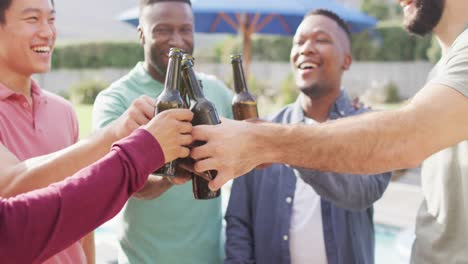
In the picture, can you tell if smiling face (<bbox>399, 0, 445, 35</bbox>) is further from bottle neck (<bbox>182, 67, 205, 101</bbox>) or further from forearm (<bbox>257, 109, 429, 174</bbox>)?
bottle neck (<bbox>182, 67, 205, 101</bbox>)

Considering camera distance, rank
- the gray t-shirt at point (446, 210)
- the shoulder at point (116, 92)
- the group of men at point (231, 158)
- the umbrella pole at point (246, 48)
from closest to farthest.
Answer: the group of men at point (231, 158) < the gray t-shirt at point (446, 210) < the shoulder at point (116, 92) < the umbrella pole at point (246, 48)

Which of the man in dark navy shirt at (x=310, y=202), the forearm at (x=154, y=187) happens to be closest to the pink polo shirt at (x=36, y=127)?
the forearm at (x=154, y=187)

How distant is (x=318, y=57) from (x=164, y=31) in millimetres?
887

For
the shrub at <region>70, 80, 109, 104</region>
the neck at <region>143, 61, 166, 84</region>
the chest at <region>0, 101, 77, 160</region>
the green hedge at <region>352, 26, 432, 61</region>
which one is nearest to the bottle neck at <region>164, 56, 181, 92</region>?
the chest at <region>0, 101, 77, 160</region>

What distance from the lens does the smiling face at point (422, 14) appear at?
2.14m

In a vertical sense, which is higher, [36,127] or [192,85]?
[192,85]

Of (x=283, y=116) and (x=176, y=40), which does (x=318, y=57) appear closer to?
(x=283, y=116)

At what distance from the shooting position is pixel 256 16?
11484 millimetres

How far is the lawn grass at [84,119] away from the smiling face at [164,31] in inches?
392

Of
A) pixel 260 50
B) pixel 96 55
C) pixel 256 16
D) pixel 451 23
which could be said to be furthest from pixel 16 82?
pixel 260 50

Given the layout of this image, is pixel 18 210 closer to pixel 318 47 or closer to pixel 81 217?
pixel 81 217

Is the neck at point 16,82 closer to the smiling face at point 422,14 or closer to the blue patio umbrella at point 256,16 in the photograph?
the smiling face at point 422,14

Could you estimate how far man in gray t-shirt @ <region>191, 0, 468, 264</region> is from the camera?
5.77 ft

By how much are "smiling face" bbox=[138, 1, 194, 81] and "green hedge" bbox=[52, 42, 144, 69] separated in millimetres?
19470
